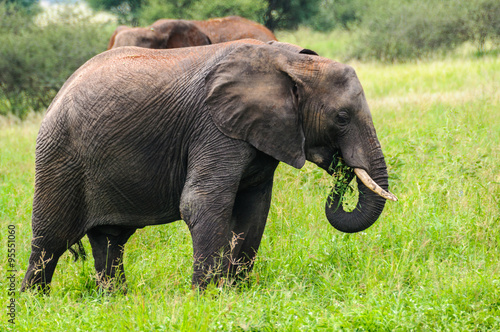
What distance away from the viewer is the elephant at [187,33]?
Result: 10898mm

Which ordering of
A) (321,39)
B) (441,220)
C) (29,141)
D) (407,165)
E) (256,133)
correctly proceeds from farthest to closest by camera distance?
(321,39) < (29,141) < (407,165) < (441,220) < (256,133)

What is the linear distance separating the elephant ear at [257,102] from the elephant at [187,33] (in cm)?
666

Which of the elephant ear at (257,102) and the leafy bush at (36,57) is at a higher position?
the elephant ear at (257,102)

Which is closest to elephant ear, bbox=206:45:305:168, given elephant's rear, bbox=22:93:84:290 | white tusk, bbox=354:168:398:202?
white tusk, bbox=354:168:398:202

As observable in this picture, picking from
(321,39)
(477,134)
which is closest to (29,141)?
(477,134)

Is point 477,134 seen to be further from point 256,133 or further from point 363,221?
point 256,133

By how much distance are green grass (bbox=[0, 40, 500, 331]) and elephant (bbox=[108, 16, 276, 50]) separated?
3.21 m

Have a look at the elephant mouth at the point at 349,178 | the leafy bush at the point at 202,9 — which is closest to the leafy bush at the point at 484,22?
the leafy bush at the point at 202,9

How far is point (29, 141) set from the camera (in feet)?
37.6

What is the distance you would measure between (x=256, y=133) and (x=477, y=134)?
4677mm

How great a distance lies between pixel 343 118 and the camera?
452cm

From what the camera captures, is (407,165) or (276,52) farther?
(407,165)

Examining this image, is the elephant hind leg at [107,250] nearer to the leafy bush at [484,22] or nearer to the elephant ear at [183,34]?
the elephant ear at [183,34]

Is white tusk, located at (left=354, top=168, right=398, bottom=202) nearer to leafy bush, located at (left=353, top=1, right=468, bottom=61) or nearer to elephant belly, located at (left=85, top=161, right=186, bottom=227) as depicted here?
elephant belly, located at (left=85, top=161, right=186, bottom=227)
